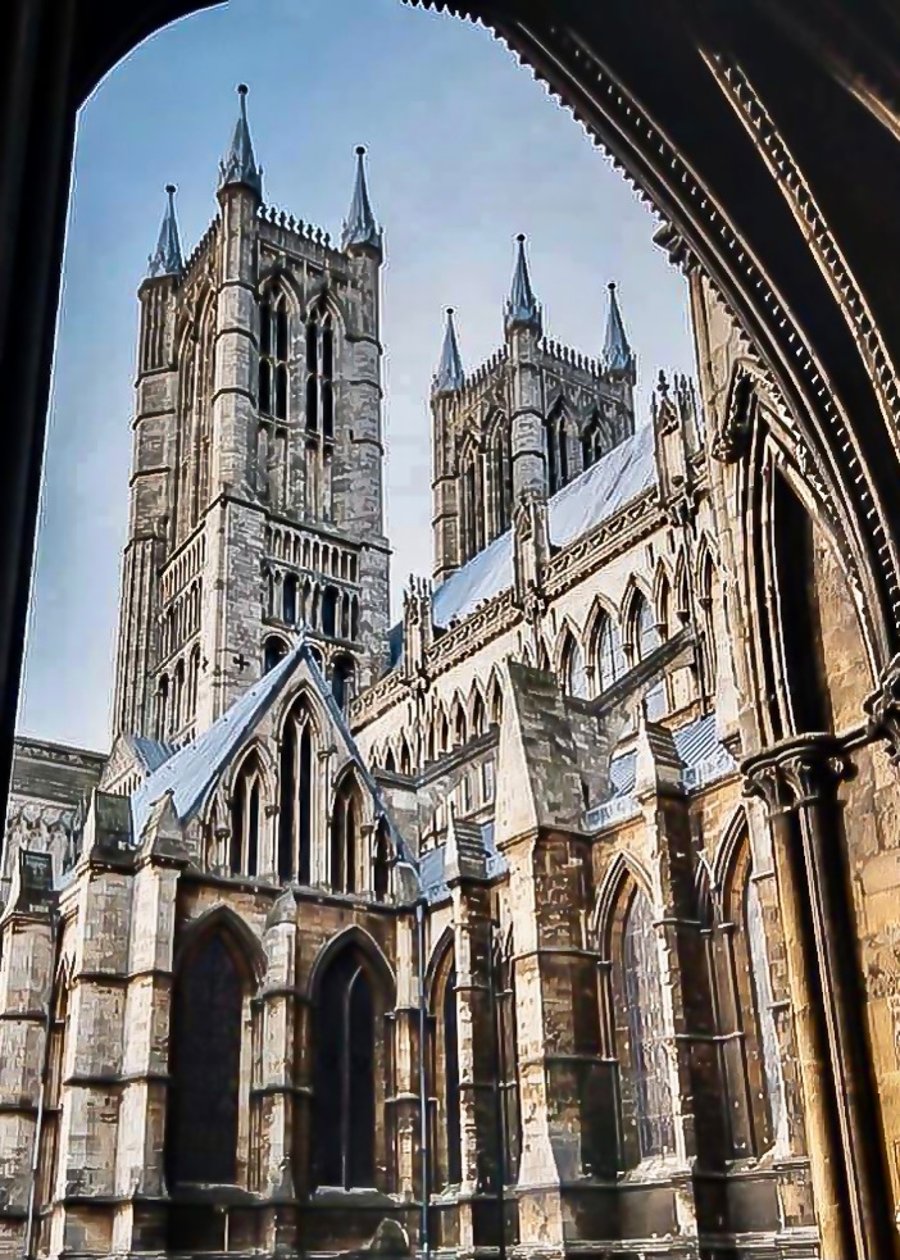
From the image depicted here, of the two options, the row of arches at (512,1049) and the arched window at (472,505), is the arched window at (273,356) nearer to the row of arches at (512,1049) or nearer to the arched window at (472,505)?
the arched window at (472,505)

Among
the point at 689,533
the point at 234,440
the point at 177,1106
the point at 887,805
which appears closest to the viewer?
the point at 887,805

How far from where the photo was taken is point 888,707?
24.6 feet

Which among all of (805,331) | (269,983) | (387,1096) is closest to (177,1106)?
(269,983)

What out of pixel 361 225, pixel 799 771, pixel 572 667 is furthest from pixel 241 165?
pixel 799 771

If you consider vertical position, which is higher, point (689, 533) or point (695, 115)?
point (689, 533)

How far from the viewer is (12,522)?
3.52 m

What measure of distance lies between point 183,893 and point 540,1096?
726 cm

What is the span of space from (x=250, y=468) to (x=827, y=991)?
4481 centimetres

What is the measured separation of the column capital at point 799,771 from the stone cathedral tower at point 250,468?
3854cm

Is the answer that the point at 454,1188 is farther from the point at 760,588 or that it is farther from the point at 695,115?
the point at 695,115

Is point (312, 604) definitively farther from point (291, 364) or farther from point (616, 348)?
point (616, 348)

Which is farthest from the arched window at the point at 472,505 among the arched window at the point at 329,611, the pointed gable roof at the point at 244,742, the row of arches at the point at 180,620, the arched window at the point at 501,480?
the pointed gable roof at the point at 244,742

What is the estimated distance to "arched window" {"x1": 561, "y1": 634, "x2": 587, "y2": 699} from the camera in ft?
114

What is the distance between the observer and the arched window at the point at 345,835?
25656 millimetres
